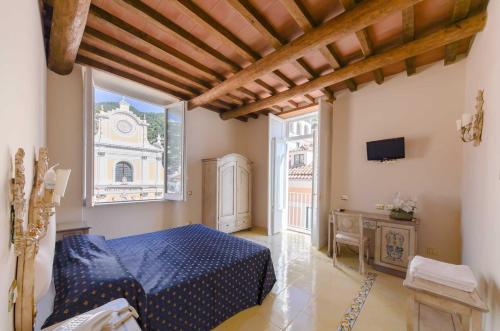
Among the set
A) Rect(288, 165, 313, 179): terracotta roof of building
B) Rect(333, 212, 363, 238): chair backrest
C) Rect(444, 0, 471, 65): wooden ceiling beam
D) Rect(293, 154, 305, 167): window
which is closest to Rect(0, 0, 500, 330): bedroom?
Rect(444, 0, 471, 65): wooden ceiling beam

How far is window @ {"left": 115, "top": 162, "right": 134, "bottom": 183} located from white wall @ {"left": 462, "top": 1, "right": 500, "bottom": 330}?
8.17 m

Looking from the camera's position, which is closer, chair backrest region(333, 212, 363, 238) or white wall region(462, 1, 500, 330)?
white wall region(462, 1, 500, 330)

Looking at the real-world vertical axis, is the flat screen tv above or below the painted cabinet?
above

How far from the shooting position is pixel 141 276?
167 cm

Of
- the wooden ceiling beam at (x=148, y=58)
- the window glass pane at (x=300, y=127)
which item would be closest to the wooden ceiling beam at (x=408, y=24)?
the window glass pane at (x=300, y=127)

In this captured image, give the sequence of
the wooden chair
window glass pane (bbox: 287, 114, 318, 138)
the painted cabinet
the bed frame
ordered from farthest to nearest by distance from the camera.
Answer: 1. window glass pane (bbox: 287, 114, 318, 138)
2. the wooden chair
3. the painted cabinet
4. the bed frame

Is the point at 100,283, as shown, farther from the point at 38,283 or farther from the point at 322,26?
the point at 322,26

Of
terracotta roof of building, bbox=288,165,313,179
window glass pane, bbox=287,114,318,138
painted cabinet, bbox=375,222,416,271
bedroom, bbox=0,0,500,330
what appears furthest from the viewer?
terracotta roof of building, bbox=288,165,313,179

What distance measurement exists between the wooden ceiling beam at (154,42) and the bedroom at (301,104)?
0.01m

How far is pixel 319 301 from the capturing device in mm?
2195

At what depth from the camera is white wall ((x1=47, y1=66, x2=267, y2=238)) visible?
2.86 meters

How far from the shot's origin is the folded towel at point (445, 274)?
4.56 ft

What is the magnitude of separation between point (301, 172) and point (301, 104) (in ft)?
7.19

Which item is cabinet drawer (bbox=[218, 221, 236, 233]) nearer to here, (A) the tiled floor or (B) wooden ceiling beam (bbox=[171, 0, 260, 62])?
(A) the tiled floor
